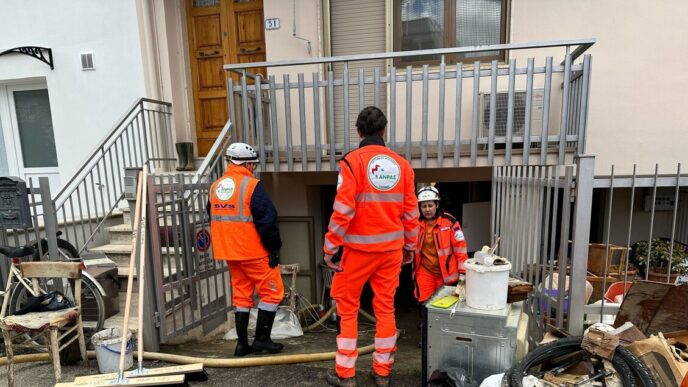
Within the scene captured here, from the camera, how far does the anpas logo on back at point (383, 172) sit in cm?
256

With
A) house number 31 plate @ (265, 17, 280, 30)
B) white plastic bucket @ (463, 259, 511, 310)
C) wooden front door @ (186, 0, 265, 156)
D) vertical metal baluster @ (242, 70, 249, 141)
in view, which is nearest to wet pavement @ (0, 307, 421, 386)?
white plastic bucket @ (463, 259, 511, 310)

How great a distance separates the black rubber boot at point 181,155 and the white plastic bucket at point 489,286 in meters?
4.70

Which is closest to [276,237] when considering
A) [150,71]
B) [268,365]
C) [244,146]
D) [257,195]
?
[257,195]

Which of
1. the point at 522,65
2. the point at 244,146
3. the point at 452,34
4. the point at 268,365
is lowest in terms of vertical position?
the point at 268,365

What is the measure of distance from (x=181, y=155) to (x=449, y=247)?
14.0 ft

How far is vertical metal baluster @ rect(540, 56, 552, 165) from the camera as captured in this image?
12.0 ft

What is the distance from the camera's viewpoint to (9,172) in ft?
21.6

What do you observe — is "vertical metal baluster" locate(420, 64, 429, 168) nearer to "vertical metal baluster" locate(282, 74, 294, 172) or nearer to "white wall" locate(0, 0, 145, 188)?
"vertical metal baluster" locate(282, 74, 294, 172)

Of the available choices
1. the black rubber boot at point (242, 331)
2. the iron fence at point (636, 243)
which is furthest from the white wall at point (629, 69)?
the black rubber boot at point (242, 331)

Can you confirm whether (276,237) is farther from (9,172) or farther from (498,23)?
(9,172)

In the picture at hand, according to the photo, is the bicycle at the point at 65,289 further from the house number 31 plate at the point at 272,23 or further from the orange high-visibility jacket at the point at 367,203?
the house number 31 plate at the point at 272,23

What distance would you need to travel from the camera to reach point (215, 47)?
579 centimetres

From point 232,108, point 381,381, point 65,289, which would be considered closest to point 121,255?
point 65,289

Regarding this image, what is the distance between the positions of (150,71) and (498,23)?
5036 millimetres
